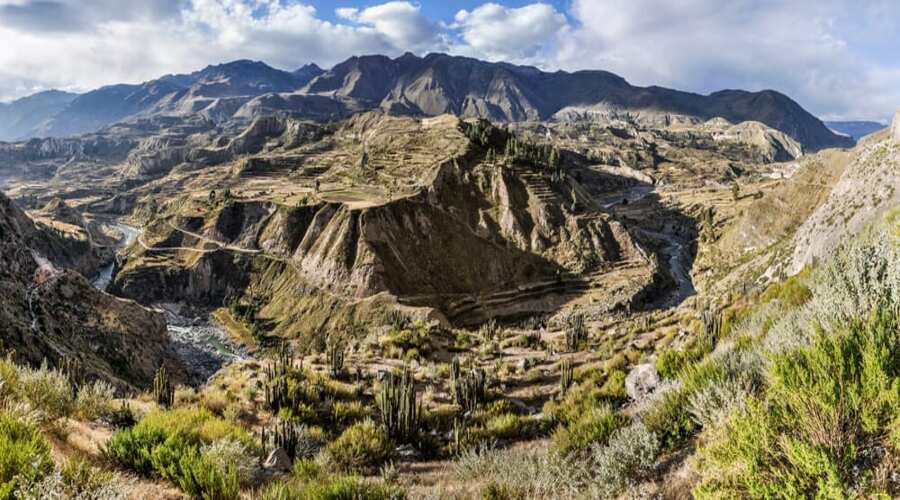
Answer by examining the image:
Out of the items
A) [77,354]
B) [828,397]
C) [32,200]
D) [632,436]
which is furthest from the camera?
[32,200]

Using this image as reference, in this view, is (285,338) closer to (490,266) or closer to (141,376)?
A: (141,376)

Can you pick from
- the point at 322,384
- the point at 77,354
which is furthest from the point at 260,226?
the point at 322,384

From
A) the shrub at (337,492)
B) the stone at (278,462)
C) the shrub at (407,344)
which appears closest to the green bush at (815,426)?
the shrub at (337,492)

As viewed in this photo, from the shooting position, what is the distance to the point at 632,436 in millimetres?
7922

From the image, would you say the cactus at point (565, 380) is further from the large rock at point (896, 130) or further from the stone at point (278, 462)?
the large rock at point (896, 130)

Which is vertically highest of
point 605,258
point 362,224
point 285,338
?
point 362,224

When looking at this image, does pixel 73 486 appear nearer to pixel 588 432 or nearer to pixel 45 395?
pixel 45 395

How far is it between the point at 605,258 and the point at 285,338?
5477 centimetres

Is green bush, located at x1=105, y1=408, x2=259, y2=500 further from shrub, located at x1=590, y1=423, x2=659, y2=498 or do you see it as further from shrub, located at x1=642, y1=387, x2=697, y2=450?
shrub, located at x1=642, y1=387, x2=697, y2=450

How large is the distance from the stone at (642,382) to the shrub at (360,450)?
24.4ft

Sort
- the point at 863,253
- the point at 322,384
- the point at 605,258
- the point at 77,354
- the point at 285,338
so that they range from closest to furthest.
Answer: the point at 863,253, the point at 322,384, the point at 77,354, the point at 285,338, the point at 605,258

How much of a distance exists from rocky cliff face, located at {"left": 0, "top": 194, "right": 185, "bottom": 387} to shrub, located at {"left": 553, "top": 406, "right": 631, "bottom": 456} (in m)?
33.1

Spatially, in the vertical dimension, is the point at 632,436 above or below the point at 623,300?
above

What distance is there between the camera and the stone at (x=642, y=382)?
1366 cm
